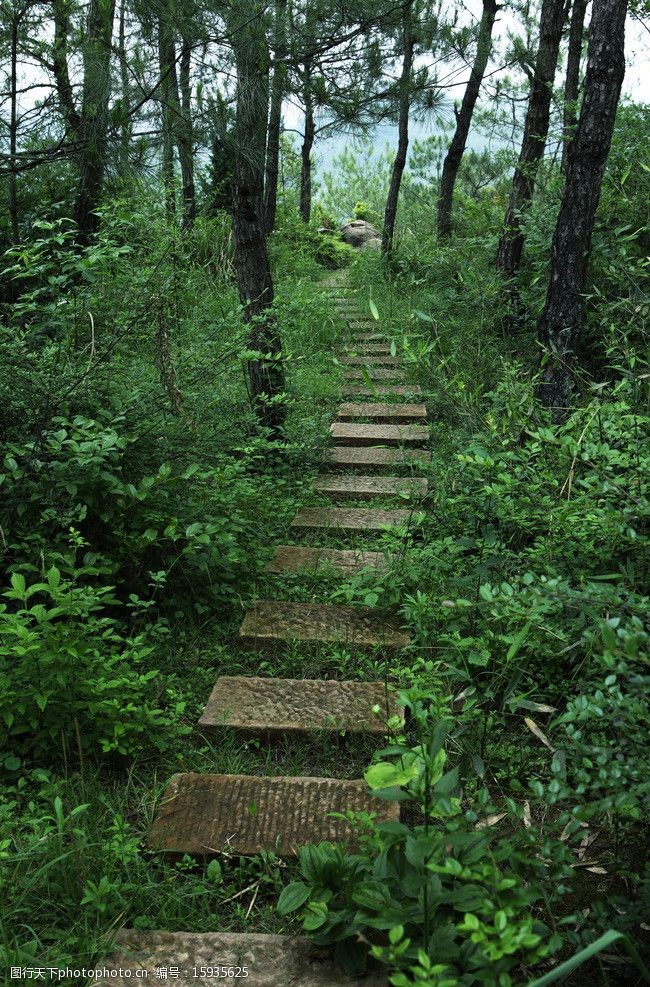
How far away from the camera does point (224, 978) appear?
169cm

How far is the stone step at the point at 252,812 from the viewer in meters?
2.10

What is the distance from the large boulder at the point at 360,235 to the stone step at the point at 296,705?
14527 millimetres

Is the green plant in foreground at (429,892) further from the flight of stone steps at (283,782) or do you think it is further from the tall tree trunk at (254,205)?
the tall tree trunk at (254,205)

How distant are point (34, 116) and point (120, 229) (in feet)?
4.27

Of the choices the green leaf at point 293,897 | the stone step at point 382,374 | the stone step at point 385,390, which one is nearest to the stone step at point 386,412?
the stone step at point 385,390

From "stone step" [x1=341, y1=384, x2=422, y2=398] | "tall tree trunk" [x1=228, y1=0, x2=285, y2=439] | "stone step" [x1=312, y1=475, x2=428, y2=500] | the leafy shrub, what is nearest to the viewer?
the leafy shrub

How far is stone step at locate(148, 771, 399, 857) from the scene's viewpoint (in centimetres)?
210

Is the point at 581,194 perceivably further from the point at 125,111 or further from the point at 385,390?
the point at 125,111

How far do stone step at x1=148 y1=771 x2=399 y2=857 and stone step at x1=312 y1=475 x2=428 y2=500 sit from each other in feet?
7.87

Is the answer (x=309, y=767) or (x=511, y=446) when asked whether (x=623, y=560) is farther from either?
(x=309, y=767)

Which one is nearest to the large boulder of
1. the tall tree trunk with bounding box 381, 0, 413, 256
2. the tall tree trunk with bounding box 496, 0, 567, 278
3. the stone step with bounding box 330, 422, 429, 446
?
the tall tree trunk with bounding box 381, 0, 413, 256

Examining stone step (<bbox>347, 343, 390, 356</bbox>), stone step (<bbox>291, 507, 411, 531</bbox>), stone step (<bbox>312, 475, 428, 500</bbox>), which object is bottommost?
stone step (<bbox>291, 507, 411, 531</bbox>)

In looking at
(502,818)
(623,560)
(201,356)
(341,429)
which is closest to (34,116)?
(201,356)

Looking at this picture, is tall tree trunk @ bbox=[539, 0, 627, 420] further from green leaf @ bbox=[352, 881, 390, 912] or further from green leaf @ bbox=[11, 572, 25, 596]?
green leaf @ bbox=[352, 881, 390, 912]
